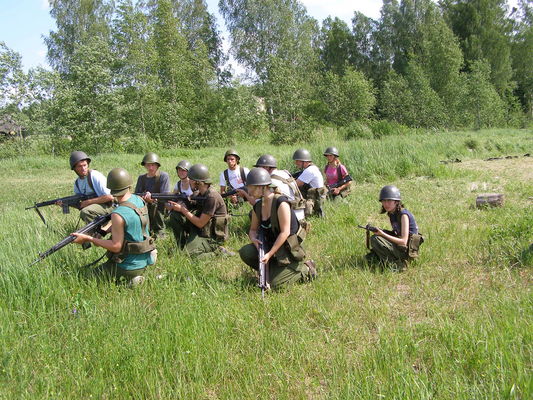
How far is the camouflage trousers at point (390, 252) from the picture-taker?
15.9 feet

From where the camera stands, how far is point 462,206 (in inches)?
308

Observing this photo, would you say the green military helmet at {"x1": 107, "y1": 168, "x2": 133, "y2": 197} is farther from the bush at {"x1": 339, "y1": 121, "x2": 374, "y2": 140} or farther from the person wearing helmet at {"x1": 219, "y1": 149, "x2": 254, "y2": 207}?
the bush at {"x1": 339, "y1": 121, "x2": 374, "y2": 140}

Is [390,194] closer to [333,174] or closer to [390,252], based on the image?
[390,252]

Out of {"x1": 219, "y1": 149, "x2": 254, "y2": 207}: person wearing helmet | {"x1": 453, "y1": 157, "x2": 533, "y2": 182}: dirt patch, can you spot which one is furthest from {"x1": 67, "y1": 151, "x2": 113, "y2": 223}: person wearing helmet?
{"x1": 453, "y1": 157, "x2": 533, "y2": 182}: dirt patch

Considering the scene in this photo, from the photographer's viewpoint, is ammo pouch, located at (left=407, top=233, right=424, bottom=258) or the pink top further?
the pink top

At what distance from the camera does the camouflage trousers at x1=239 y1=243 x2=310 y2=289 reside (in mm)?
4660

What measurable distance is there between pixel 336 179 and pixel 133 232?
16.4 feet

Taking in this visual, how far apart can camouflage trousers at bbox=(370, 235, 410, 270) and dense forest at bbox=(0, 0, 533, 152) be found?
17032mm

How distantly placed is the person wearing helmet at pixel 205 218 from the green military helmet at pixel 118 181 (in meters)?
1.45

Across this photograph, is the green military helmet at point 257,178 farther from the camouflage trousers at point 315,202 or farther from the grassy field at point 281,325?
the camouflage trousers at point 315,202

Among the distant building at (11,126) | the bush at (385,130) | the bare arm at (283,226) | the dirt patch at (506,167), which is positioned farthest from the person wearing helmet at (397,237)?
the distant building at (11,126)

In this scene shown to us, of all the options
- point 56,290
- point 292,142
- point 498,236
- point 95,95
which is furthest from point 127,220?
point 292,142

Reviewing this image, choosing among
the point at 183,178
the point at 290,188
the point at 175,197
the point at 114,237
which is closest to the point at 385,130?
the point at 183,178

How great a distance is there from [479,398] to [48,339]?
338cm
